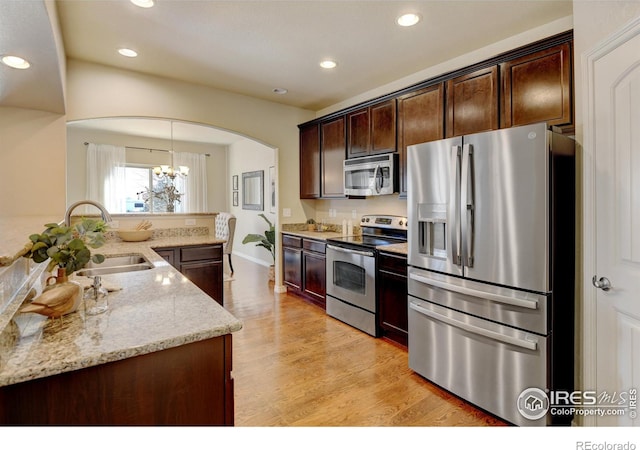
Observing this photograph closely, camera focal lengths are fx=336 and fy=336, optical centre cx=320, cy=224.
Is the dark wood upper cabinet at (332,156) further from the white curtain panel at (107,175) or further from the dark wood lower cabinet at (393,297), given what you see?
the white curtain panel at (107,175)

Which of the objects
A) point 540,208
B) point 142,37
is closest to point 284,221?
point 142,37

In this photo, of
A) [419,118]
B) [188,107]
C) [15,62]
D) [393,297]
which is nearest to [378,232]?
[393,297]

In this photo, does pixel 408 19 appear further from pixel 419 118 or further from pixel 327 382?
pixel 327 382

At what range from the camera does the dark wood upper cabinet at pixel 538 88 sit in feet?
7.31

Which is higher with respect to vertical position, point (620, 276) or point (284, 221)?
point (284, 221)

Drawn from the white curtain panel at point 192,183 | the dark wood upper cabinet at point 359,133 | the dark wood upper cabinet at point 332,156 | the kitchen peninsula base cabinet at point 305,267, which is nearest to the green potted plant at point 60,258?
the kitchen peninsula base cabinet at point 305,267

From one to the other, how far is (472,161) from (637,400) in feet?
4.59

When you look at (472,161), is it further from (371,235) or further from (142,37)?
(142,37)

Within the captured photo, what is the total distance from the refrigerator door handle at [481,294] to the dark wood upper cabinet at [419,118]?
1220 millimetres

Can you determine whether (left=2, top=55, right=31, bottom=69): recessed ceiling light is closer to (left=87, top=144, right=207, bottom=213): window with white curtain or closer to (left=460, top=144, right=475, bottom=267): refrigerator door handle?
(left=460, top=144, right=475, bottom=267): refrigerator door handle

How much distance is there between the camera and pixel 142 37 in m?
2.78

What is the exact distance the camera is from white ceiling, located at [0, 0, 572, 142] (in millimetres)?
2293

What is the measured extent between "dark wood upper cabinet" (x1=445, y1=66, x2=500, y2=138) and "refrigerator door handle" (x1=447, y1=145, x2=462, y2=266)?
2.56 ft

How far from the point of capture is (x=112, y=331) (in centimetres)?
114
